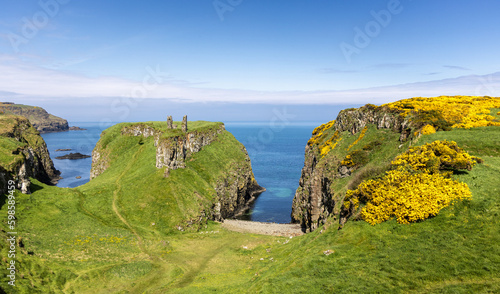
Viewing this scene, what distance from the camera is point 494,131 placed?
4391cm

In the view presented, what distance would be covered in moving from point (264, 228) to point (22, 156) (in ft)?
212

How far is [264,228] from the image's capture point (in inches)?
2965

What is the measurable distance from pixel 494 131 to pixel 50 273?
75102mm

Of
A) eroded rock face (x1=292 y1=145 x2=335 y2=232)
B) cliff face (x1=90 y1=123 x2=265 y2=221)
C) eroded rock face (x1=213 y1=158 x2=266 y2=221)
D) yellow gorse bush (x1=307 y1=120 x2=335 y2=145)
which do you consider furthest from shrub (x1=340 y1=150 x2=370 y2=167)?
eroded rock face (x1=213 y1=158 x2=266 y2=221)

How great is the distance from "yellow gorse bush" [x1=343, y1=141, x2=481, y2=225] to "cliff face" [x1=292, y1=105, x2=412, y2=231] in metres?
17.6

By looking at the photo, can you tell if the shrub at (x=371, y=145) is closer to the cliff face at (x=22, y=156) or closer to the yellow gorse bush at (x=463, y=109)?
the yellow gorse bush at (x=463, y=109)

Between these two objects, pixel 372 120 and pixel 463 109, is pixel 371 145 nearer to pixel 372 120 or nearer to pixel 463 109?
pixel 372 120

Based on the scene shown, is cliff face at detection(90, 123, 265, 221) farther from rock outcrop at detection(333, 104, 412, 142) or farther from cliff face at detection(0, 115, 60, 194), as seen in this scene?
rock outcrop at detection(333, 104, 412, 142)

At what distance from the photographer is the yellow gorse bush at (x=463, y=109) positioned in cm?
4903

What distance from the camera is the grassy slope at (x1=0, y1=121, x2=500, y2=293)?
2083cm

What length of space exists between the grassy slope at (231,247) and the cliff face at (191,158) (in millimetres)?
5068

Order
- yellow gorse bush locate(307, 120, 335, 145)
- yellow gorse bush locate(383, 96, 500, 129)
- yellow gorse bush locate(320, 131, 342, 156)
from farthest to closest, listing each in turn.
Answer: yellow gorse bush locate(307, 120, 335, 145) → yellow gorse bush locate(320, 131, 342, 156) → yellow gorse bush locate(383, 96, 500, 129)

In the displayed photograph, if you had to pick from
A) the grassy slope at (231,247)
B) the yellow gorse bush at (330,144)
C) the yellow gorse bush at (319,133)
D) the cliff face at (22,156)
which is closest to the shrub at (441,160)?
Answer: the grassy slope at (231,247)

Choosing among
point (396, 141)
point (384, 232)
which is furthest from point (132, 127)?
point (384, 232)
